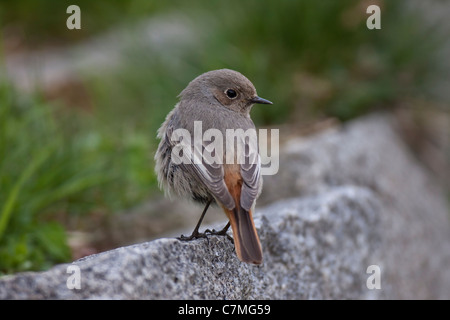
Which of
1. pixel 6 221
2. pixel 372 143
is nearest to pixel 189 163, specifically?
pixel 6 221

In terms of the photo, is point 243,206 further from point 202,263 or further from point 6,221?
point 6,221

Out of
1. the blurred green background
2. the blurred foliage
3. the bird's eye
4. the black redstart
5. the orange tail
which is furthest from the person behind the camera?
the blurred green background

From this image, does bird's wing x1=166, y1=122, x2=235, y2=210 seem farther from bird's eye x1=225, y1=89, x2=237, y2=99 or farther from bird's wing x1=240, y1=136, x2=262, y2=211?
bird's eye x1=225, y1=89, x2=237, y2=99

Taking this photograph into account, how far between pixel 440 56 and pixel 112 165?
4.46m

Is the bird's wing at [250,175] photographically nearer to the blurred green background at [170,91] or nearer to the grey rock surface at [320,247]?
the grey rock surface at [320,247]

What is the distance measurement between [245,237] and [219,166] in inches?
20.5

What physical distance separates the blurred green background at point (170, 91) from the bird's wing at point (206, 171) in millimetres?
1580

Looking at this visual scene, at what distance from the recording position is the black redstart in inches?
133

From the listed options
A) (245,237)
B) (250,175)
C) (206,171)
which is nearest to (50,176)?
(206,171)

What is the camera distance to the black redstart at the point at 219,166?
338 centimetres

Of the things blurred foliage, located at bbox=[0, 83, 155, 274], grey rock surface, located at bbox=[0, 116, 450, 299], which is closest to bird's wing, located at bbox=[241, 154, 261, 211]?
grey rock surface, located at bbox=[0, 116, 450, 299]

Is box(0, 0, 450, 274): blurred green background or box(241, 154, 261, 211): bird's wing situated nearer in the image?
box(241, 154, 261, 211): bird's wing

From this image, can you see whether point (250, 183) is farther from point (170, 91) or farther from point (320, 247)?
point (170, 91)

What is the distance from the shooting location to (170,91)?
740 cm
